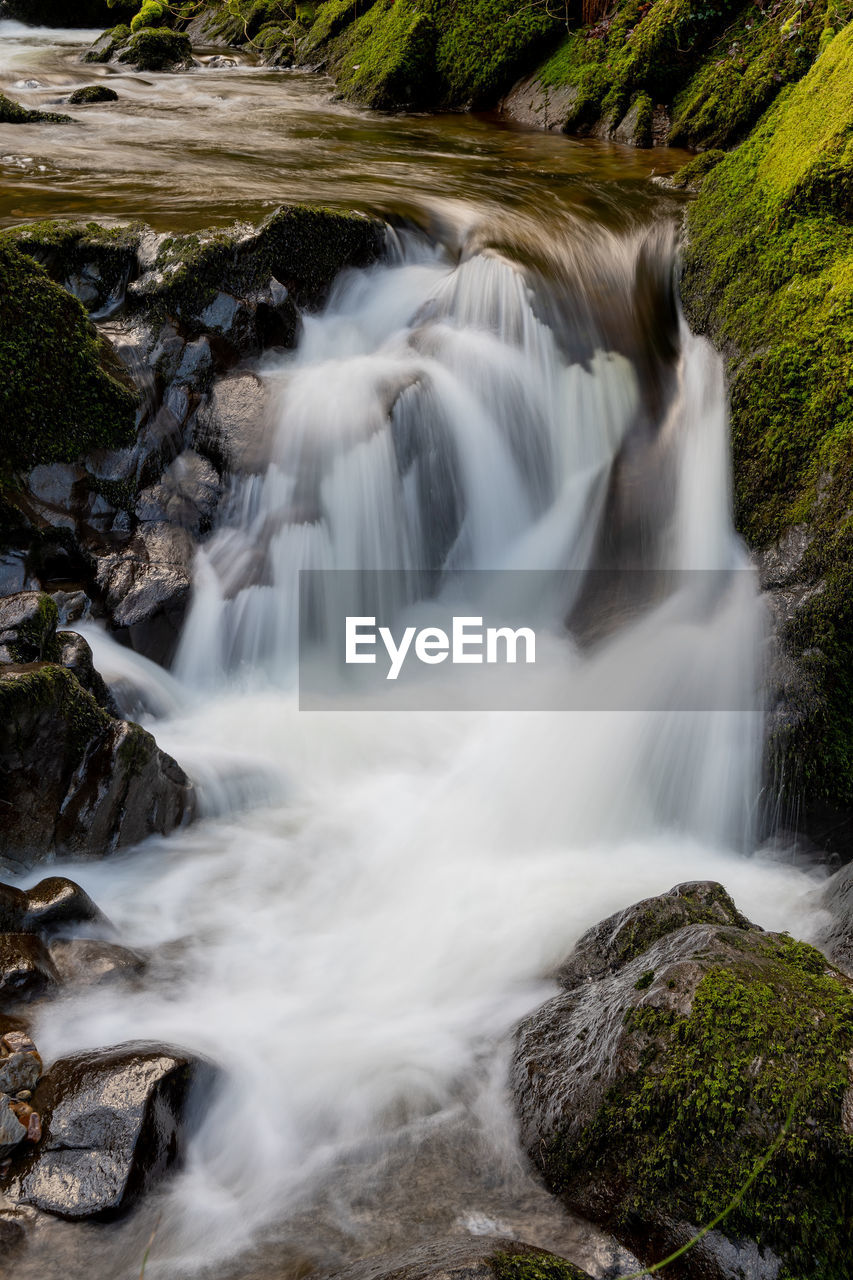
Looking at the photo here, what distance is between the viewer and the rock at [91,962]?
315cm

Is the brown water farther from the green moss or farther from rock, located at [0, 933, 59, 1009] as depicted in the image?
rock, located at [0, 933, 59, 1009]

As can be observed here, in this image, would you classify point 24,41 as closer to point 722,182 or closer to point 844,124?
point 722,182

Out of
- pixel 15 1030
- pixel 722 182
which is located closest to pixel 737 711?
pixel 15 1030

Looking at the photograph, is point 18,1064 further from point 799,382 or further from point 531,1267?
point 799,382

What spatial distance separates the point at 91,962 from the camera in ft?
10.6

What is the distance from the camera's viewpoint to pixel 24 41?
20.6 metres

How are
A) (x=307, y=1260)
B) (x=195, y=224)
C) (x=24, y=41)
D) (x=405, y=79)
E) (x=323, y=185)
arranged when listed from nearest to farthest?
(x=307, y=1260) → (x=195, y=224) → (x=323, y=185) → (x=405, y=79) → (x=24, y=41)

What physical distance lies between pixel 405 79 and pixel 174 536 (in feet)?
36.4

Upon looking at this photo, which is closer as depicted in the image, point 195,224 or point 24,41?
point 195,224

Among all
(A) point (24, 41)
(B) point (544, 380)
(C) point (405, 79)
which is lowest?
(B) point (544, 380)

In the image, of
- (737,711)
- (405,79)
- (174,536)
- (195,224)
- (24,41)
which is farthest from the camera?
(24,41)

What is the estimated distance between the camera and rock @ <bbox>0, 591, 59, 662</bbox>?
4020mm

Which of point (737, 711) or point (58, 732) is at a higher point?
point (58, 732)

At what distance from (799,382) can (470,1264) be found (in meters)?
4.98
